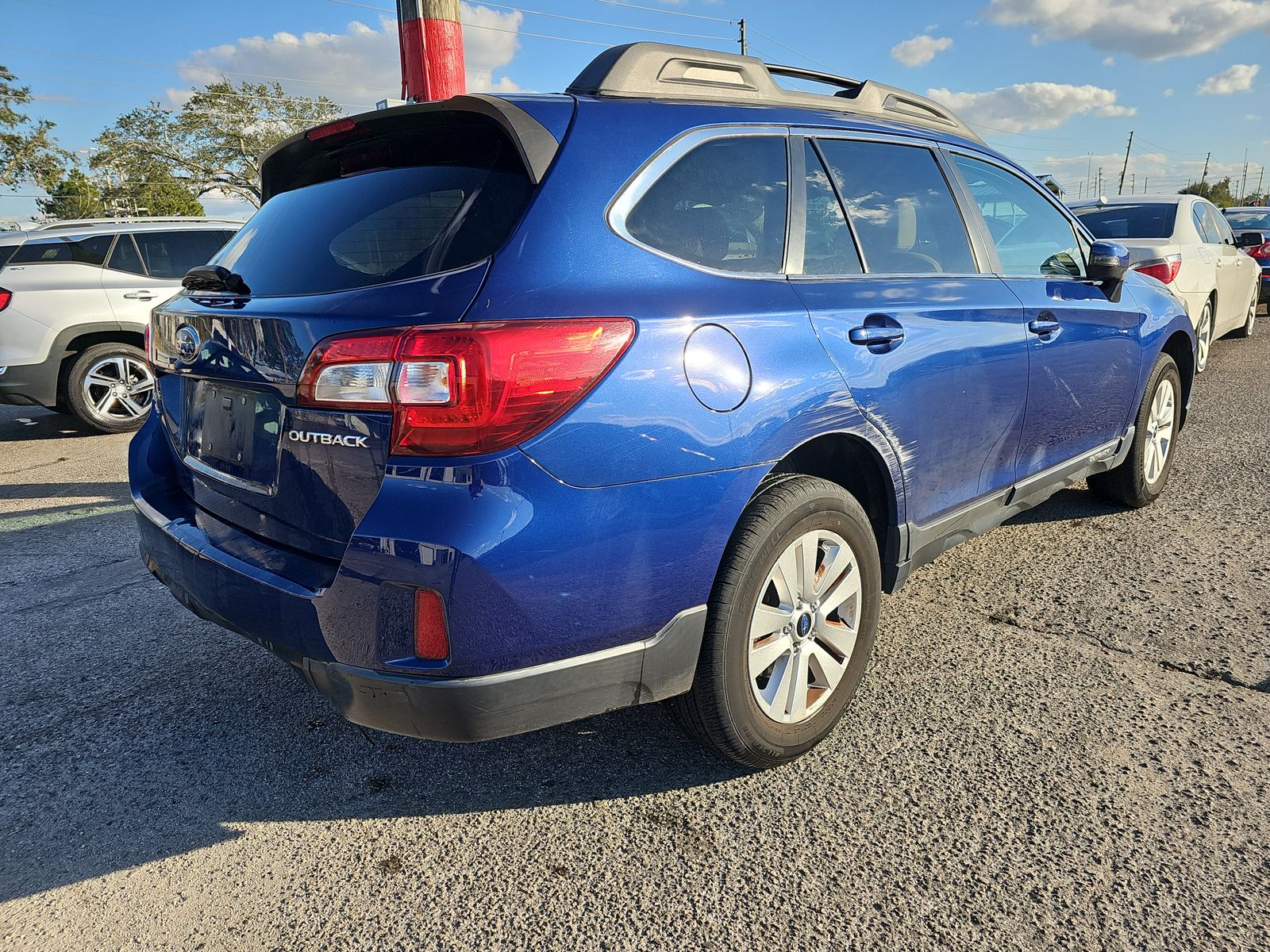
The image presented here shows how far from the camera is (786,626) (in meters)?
2.34

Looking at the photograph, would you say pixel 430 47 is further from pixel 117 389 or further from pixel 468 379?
pixel 468 379

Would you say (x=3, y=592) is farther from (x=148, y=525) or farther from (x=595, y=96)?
(x=595, y=96)

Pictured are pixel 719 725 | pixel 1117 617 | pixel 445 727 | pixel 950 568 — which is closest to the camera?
pixel 445 727

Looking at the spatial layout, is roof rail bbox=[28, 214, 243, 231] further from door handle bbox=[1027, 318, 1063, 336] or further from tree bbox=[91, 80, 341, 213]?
tree bbox=[91, 80, 341, 213]

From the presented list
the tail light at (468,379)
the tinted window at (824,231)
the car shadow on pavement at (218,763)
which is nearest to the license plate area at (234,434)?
the tail light at (468,379)

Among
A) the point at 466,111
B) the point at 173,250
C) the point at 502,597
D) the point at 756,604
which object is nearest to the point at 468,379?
the point at 502,597

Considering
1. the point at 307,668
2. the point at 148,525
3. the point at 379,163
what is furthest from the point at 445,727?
the point at 379,163

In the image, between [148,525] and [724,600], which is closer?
[724,600]

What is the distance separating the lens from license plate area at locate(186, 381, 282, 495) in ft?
6.82

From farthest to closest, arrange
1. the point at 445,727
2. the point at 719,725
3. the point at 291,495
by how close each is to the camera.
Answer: the point at 719,725
the point at 291,495
the point at 445,727

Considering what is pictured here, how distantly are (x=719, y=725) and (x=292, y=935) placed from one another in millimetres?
1074

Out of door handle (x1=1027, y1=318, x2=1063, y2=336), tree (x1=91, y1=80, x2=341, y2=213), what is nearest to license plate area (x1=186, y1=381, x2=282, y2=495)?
door handle (x1=1027, y1=318, x2=1063, y2=336)

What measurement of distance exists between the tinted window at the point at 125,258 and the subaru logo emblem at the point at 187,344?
253 inches

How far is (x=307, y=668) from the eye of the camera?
1.97m
